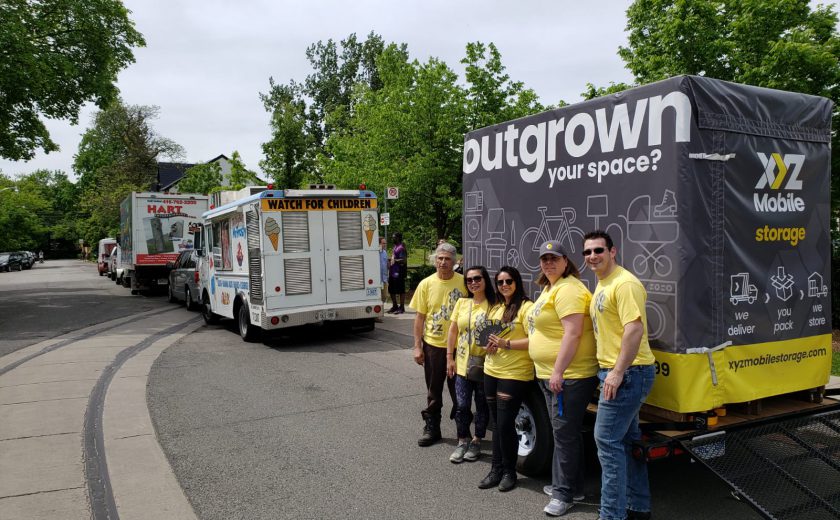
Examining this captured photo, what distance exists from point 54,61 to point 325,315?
15.7m

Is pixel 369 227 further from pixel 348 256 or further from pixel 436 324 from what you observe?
pixel 436 324

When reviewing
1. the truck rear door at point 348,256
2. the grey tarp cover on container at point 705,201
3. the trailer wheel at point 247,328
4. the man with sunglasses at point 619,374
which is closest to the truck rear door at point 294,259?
the truck rear door at point 348,256

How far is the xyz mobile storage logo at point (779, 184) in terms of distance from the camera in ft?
14.2

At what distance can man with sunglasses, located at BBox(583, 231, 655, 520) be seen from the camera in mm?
3705

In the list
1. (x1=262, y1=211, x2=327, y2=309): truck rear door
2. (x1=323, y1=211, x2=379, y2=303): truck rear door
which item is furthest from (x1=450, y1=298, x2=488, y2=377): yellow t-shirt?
(x1=323, y1=211, x2=379, y2=303): truck rear door

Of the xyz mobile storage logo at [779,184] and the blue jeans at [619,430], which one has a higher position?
the xyz mobile storage logo at [779,184]

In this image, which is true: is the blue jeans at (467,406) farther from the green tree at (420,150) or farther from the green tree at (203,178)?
the green tree at (203,178)

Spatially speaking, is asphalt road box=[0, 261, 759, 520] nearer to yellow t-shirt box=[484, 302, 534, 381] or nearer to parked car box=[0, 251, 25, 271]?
yellow t-shirt box=[484, 302, 534, 381]

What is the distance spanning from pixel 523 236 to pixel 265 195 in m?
6.49

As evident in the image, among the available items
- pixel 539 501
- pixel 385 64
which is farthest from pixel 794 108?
pixel 385 64

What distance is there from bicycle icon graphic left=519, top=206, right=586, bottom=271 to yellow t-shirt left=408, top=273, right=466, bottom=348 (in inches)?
27.1

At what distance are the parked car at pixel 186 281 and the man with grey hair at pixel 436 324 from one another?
1228 cm

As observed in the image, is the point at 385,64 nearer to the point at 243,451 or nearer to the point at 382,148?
the point at 382,148

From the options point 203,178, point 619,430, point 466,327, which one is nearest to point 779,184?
point 619,430
